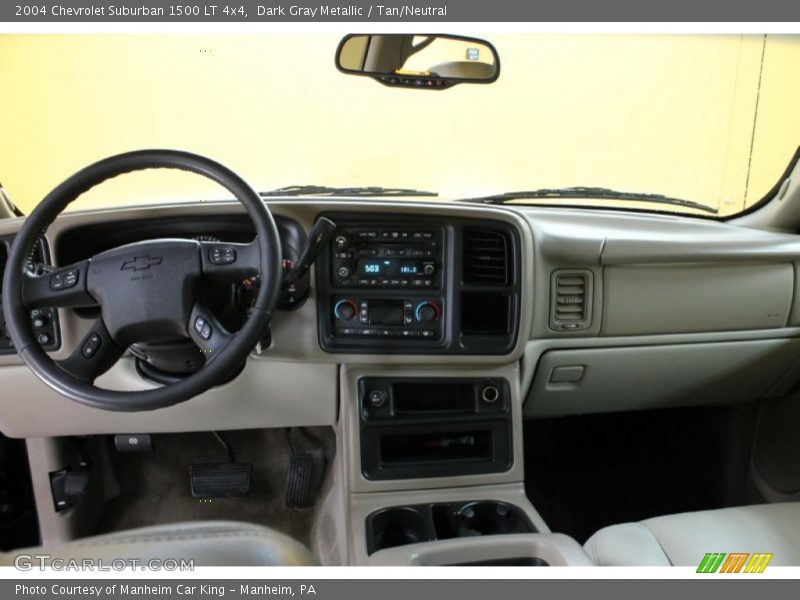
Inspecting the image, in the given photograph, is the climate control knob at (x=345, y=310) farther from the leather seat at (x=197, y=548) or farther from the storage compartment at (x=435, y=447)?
the leather seat at (x=197, y=548)

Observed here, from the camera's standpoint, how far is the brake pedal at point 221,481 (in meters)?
1.95

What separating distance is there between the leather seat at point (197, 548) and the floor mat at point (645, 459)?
4.31ft

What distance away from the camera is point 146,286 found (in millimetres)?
1146

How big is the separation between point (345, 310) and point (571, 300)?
0.69 m

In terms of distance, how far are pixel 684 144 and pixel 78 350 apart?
2.06m

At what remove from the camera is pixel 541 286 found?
1.60 m

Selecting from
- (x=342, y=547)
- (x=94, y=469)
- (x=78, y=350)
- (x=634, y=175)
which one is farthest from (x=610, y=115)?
(x=94, y=469)

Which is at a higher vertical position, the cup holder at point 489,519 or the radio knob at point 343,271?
the radio knob at point 343,271

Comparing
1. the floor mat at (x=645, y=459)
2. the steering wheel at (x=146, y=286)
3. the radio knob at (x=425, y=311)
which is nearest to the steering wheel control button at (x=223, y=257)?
the steering wheel at (x=146, y=286)

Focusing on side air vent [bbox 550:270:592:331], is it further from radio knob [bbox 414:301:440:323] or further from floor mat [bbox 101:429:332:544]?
floor mat [bbox 101:429:332:544]

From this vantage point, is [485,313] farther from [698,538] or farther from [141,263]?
[141,263]

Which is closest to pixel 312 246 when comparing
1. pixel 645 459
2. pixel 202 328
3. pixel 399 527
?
pixel 202 328

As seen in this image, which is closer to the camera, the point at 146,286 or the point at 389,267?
the point at 146,286

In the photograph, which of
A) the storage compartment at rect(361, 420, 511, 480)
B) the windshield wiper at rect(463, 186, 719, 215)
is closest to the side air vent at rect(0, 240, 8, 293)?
the storage compartment at rect(361, 420, 511, 480)
